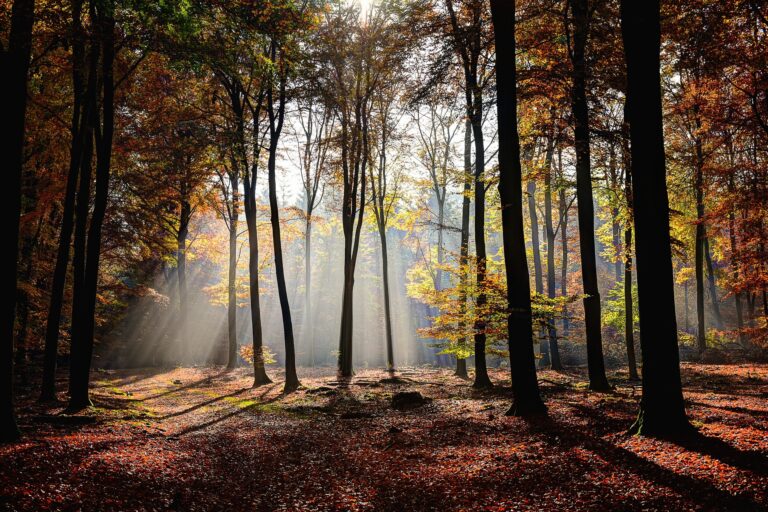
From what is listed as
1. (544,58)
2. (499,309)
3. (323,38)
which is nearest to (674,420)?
(499,309)

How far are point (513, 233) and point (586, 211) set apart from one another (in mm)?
4987

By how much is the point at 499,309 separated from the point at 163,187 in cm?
1379

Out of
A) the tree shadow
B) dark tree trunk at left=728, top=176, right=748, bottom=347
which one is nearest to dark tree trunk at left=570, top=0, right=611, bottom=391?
dark tree trunk at left=728, top=176, right=748, bottom=347

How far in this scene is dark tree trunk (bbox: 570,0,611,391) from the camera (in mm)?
11250

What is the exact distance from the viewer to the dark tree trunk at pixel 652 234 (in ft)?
20.2

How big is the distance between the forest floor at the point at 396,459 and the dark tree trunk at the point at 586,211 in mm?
995

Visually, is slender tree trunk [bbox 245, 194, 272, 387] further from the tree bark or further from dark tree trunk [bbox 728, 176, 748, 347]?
dark tree trunk [bbox 728, 176, 748, 347]

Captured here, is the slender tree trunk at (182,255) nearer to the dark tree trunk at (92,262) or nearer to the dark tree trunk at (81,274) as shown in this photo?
the dark tree trunk at (81,274)

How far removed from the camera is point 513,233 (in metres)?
8.97

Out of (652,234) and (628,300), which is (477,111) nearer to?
(652,234)

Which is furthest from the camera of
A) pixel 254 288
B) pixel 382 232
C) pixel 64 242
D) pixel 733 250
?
pixel 382 232

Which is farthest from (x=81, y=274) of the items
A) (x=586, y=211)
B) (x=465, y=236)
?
(x=586, y=211)

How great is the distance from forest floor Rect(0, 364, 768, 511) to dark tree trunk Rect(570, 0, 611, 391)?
1.00 metres

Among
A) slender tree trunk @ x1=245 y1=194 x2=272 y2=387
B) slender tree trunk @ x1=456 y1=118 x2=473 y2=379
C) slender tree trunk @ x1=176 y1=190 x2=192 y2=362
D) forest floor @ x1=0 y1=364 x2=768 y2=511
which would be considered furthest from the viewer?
slender tree trunk @ x1=176 y1=190 x2=192 y2=362
